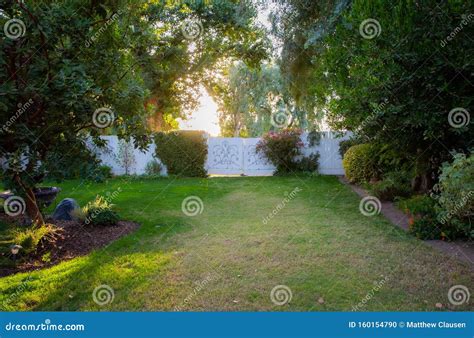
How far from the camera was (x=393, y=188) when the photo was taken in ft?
29.7

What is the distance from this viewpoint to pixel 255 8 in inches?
492

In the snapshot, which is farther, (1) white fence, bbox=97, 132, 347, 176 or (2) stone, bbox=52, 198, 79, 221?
(1) white fence, bbox=97, 132, 347, 176

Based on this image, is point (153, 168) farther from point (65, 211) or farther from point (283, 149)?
point (65, 211)

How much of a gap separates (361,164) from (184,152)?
7.31 m

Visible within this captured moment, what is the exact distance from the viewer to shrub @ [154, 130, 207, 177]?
1541 centimetres

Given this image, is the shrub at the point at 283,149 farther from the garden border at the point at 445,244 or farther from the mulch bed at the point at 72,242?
the mulch bed at the point at 72,242

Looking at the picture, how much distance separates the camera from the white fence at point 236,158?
1583 cm

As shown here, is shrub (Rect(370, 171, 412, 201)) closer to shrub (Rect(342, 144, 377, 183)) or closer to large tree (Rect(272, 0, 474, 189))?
large tree (Rect(272, 0, 474, 189))

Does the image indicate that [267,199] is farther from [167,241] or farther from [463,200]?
[463,200]

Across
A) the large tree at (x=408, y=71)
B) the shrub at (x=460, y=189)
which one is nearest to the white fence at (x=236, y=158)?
the large tree at (x=408, y=71)

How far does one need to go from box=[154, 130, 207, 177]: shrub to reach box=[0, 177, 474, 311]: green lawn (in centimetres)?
733

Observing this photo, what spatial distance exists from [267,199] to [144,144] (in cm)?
459

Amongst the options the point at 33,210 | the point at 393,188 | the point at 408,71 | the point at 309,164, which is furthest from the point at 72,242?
the point at 309,164

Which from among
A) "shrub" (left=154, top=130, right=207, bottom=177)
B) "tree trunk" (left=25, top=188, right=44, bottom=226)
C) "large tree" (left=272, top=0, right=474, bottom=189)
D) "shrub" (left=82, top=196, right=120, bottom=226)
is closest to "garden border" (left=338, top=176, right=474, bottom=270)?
"large tree" (left=272, top=0, right=474, bottom=189)
